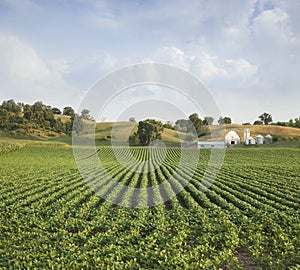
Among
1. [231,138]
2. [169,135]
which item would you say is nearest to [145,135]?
[169,135]

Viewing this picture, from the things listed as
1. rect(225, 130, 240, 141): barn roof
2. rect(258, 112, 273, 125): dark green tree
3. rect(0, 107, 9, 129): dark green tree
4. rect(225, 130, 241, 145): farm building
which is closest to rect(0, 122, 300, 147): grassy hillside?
rect(225, 130, 240, 141): barn roof

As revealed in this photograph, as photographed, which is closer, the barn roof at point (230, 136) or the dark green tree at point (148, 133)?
the dark green tree at point (148, 133)

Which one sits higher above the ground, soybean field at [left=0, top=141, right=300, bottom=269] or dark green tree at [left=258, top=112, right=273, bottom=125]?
dark green tree at [left=258, top=112, right=273, bottom=125]

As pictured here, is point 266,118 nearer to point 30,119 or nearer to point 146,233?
point 30,119

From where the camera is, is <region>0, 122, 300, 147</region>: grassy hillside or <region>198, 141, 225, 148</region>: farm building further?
<region>198, 141, 225, 148</region>: farm building

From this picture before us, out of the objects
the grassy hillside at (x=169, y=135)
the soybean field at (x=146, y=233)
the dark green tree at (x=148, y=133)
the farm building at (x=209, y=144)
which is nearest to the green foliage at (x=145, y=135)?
the dark green tree at (x=148, y=133)

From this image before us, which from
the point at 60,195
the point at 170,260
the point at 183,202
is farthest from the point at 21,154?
the point at 170,260

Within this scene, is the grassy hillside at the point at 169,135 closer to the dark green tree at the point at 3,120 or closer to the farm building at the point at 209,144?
Result: the farm building at the point at 209,144

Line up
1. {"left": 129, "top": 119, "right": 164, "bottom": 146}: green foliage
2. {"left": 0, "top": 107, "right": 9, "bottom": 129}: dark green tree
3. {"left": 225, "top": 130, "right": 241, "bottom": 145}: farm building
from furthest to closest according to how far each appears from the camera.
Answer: {"left": 0, "top": 107, "right": 9, "bottom": 129}: dark green tree
{"left": 225, "top": 130, "right": 241, "bottom": 145}: farm building
{"left": 129, "top": 119, "right": 164, "bottom": 146}: green foliage

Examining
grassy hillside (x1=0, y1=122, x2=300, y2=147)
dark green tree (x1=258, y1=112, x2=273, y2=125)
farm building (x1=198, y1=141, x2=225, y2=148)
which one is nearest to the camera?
grassy hillside (x1=0, y1=122, x2=300, y2=147)

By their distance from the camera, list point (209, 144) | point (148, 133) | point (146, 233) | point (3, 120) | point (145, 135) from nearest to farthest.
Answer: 1. point (146, 233)
2. point (148, 133)
3. point (145, 135)
4. point (209, 144)
5. point (3, 120)

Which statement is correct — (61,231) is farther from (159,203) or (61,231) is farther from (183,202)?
(183,202)

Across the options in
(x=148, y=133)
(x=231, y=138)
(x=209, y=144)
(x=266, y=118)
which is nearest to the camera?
(x=148, y=133)

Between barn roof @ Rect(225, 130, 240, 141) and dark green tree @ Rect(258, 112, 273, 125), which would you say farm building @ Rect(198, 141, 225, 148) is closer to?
barn roof @ Rect(225, 130, 240, 141)
